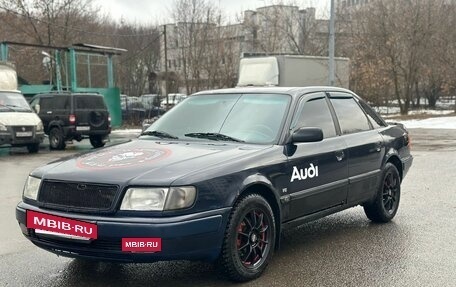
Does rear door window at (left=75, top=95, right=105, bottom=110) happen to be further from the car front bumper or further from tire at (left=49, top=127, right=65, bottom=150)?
the car front bumper

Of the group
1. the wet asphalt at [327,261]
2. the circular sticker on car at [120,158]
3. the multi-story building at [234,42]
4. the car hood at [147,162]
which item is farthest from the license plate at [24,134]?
the multi-story building at [234,42]

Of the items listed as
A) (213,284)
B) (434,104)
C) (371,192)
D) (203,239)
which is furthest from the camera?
(434,104)

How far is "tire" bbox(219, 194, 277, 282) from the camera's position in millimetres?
4152

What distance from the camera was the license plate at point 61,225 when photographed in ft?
12.5

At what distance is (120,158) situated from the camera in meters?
4.38

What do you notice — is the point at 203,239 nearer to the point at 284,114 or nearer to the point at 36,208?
the point at 36,208

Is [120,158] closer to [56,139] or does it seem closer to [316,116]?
[316,116]

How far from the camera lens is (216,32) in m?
35.8

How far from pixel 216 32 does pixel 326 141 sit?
3140 centimetres

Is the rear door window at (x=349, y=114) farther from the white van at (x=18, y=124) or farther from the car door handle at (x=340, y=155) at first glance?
the white van at (x=18, y=124)

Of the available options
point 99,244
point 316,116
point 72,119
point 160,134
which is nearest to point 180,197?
point 99,244

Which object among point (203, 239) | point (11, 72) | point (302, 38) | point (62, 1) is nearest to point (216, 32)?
point (302, 38)

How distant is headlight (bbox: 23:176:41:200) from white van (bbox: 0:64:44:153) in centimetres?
1131

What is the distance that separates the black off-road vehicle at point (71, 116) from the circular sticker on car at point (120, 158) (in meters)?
13.0
